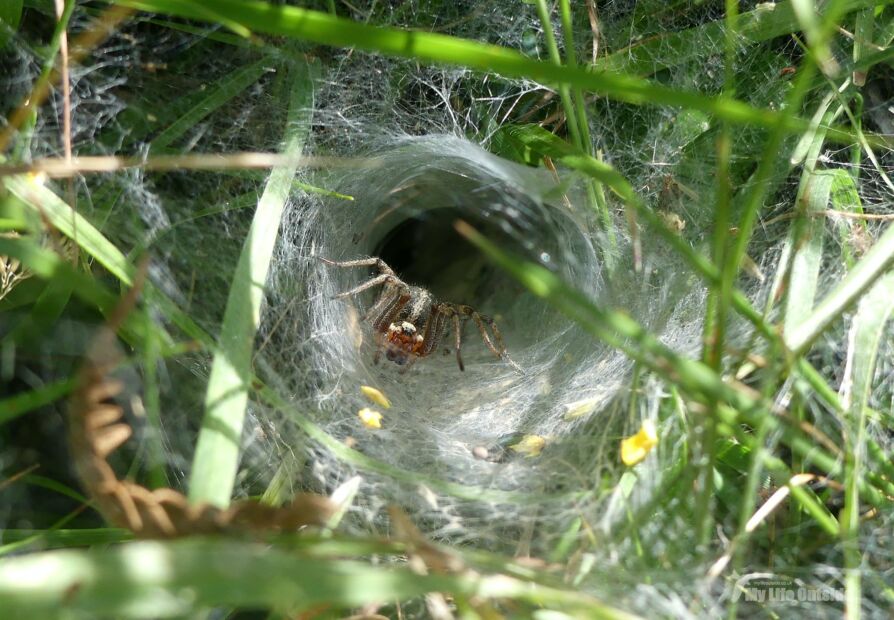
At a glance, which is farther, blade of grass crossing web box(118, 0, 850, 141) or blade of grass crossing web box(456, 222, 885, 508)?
blade of grass crossing web box(118, 0, 850, 141)

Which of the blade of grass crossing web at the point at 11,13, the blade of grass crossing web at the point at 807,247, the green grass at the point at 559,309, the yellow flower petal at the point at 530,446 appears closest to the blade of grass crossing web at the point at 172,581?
the green grass at the point at 559,309

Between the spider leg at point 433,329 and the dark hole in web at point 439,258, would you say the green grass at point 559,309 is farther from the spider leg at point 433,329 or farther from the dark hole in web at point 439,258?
the dark hole in web at point 439,258

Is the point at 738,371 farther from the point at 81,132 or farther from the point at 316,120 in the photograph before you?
the point at 81,132

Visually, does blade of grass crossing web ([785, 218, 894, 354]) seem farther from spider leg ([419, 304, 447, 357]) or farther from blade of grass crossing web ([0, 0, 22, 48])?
blade of grass crossing web ([0, 0, 22, 48])

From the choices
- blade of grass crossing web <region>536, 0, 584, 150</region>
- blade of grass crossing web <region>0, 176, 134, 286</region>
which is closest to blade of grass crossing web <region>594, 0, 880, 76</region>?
blade of grass crossing web <region>536, 0, 584, 150</region>

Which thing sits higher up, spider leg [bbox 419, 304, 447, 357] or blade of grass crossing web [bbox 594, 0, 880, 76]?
blade of grass crossing web [bbox 594, 0, 880, 76]

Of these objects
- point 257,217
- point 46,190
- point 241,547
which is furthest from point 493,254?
point 46,190

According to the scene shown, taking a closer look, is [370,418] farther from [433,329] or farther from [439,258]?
[439,258]
